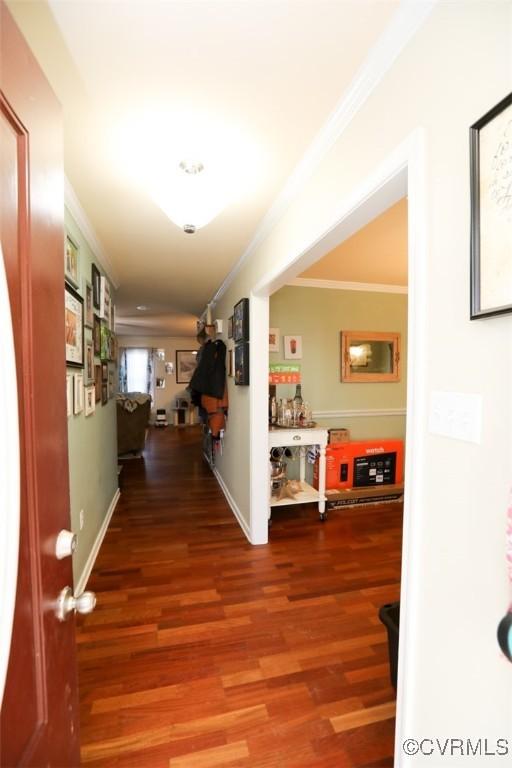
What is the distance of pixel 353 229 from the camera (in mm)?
1320

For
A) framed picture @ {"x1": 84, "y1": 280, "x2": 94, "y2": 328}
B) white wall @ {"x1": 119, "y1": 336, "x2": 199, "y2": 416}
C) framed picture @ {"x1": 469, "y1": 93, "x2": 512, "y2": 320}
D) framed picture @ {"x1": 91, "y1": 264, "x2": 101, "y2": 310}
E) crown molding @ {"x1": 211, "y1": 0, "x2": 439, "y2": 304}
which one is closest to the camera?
framed picture @ {"x1": 469, "y1": 93, "x2": 512, "y2": 320}

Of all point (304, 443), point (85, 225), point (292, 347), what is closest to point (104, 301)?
point (85, 225)

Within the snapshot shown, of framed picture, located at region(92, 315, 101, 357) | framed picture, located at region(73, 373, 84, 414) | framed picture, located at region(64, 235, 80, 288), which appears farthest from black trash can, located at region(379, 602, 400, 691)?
framed picture, located at region(92, 315, 101, 357)

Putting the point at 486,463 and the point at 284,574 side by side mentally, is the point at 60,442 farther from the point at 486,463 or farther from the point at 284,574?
the point at 284,574

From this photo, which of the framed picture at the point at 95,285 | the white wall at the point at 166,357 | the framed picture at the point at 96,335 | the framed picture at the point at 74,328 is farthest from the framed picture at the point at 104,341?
the white wall at the point at 166,357

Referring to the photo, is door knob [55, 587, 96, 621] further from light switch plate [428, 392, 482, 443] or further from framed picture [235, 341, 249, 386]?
framed picture [235, 341, 249, 386]

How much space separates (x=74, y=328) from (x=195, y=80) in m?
1.36

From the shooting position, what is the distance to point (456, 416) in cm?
78

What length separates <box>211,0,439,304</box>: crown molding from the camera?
0.86m

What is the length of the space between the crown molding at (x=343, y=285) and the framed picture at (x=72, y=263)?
2036 millimetres

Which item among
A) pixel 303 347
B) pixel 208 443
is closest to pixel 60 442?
pixel 303 347

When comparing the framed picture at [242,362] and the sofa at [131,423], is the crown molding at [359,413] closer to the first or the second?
the framed picture at [242,362]

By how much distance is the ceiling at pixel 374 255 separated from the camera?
2121 millimetres

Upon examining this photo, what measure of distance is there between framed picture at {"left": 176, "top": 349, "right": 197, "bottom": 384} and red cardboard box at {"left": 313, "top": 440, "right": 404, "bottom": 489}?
604cm
